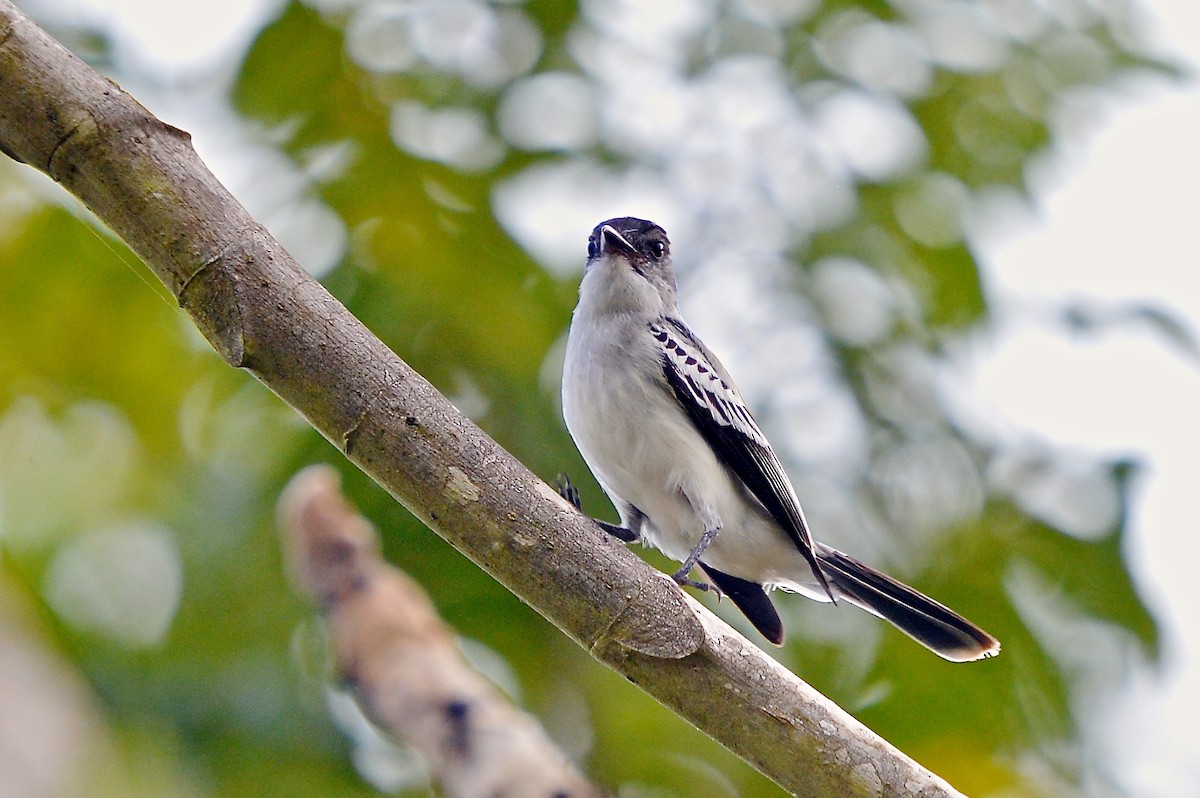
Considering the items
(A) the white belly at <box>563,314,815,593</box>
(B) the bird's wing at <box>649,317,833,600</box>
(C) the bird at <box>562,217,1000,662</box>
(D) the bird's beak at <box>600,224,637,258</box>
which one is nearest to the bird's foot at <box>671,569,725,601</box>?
(C) the bird at <box>562,217,1000,662</box>

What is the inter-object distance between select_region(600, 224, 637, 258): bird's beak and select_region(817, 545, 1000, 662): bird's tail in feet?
4.25

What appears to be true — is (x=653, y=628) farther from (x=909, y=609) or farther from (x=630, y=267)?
(x=630, y=267)

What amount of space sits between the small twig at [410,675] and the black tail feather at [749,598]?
1.55 meters

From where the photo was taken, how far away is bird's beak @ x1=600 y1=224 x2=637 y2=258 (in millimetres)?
4250

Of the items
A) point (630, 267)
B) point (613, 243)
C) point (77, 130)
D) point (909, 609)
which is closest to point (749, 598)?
point (909, 609)

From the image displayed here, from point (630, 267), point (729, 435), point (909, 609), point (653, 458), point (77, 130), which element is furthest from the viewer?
point (630, 267)

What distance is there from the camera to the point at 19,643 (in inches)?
107

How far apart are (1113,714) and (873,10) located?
3.54 meters

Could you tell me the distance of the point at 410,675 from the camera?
8.04ft

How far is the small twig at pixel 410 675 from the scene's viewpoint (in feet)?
7.18

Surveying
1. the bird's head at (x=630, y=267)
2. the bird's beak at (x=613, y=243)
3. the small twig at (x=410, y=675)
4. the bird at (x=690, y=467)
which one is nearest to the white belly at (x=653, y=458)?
the bird at (x=690, y=467)

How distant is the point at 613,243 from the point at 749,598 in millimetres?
1372

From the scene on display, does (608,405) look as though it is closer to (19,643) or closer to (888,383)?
(19,643)

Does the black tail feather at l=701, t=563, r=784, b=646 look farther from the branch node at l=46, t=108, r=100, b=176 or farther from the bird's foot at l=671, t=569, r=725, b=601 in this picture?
the branch node at l=46, t=108, r=100, b=176
